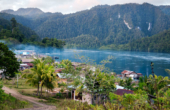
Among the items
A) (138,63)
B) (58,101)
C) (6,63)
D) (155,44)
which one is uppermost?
(155,44)

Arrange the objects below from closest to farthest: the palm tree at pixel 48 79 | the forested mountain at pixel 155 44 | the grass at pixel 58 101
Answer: the grass at pixel 58 101, the palm tree at pixel 48 79, the forested mountain at pixel 155 44

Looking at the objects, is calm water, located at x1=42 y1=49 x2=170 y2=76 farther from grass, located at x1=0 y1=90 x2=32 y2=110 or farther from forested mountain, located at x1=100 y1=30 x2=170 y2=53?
forested mountain, located at x1=100 y1=30 x2=170 y2=53

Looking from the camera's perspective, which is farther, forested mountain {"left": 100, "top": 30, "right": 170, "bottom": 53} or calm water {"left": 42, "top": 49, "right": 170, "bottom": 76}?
forested mountain {"left": 100, "top": 30, "right": 170, "bottom": 53}

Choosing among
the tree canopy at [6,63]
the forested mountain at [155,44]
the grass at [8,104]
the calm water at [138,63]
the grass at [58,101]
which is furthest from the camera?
the forested mountain at [155,44]

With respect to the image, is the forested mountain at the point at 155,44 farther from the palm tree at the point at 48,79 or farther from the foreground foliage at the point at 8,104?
the foreground foliage at the point at 8,104

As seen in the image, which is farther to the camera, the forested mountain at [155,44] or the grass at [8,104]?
the forested mountain at [155,44]

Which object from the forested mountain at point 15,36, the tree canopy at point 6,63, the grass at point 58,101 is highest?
the forested mountain at point 15,36

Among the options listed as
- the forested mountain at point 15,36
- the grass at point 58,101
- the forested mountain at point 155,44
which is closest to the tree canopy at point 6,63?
the grass at point 58,101

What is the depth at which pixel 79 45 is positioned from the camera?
128 m

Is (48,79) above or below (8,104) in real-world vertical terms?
above

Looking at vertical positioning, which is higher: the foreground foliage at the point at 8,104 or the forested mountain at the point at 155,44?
the forested mountain at the point at 155,44

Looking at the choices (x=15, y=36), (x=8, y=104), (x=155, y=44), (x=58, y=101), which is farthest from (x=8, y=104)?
(x=155, y=44)

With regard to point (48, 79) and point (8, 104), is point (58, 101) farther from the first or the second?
point (8, 104)

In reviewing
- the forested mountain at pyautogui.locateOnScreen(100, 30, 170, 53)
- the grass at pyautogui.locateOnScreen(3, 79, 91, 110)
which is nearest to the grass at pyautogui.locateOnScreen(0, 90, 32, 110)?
the grass at pyautogui.locateOnScreen(3, 79, 91, 110)
